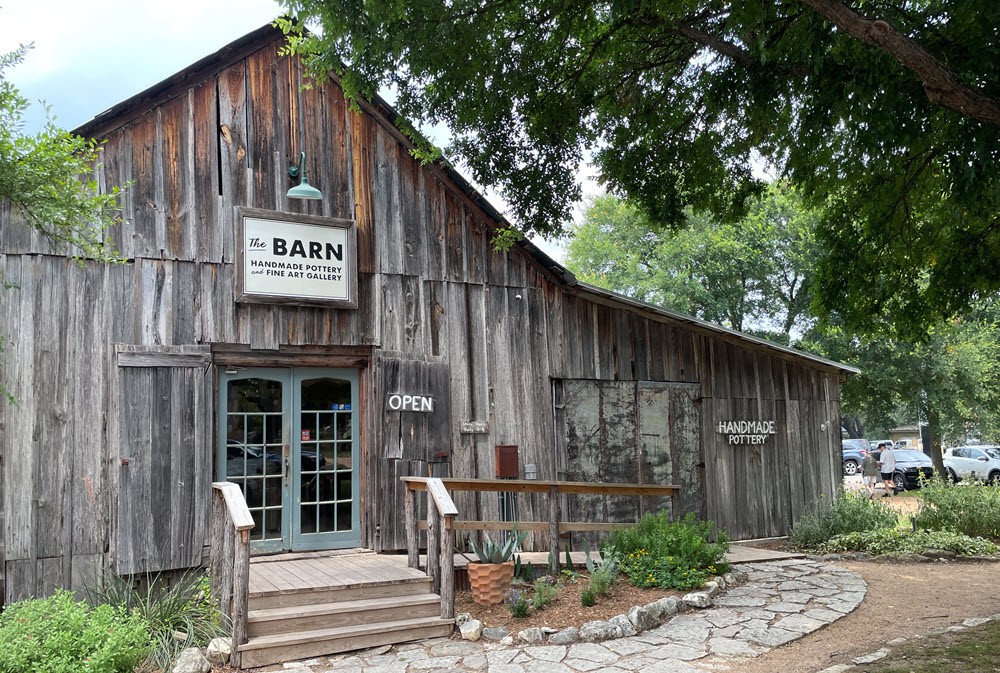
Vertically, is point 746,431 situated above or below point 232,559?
above

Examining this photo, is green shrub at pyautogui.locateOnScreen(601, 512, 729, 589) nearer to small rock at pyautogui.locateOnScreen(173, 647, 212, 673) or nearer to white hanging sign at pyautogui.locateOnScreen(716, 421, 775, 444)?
white hanging sign at pyautogui.locateOnScreen(716, 421, 775, 444)

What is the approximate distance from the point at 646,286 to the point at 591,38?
17352 mm

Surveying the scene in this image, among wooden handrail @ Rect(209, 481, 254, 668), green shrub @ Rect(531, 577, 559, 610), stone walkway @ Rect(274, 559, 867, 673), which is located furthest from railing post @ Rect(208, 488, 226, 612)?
green shrub @ Rect(531, 577, 559, 610)

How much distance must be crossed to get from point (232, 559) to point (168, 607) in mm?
1059

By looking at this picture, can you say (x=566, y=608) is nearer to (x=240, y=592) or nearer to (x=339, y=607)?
(x=339, y=607)

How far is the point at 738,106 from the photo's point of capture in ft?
24.4

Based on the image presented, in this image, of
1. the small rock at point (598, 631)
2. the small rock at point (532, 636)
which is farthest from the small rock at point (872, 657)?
the small rock at point (532, 636)

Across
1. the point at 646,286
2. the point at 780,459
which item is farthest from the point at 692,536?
the point at 646,286

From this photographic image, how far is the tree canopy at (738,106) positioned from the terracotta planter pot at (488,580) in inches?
144

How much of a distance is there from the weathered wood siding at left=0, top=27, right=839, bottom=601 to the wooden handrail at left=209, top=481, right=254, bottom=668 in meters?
1.24

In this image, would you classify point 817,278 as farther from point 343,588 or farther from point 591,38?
point 343,588

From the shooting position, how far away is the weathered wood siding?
7.24 metres

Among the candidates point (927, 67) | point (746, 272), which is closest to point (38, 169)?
point (927, 67)

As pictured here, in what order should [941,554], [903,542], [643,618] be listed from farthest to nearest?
[903,542], [941,554], [643,618]
